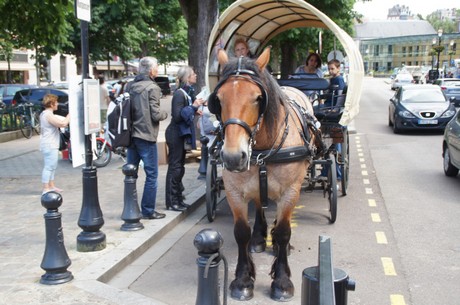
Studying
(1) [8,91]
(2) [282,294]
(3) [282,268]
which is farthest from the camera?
(1) [8,91]

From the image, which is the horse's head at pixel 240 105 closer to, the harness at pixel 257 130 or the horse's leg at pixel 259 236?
the harness at pixel 257 130

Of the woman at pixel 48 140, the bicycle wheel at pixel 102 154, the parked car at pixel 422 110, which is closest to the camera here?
the woman at pixel 48 140

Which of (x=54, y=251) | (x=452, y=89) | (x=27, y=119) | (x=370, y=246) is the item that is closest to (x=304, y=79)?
(x=370, y=246)

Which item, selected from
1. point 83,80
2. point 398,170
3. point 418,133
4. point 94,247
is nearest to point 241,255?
point 94,247

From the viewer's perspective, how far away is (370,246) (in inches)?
257

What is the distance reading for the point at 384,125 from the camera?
22391 millimetres

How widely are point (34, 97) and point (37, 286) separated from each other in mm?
19035

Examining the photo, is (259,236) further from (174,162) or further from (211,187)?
(174,162)

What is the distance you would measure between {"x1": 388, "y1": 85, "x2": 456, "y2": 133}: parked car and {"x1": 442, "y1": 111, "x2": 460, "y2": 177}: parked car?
7491 mm

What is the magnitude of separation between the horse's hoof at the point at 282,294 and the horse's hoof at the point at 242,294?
8.6 inches

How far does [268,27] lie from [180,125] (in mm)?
3823

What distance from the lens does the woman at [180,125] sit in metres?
7.52

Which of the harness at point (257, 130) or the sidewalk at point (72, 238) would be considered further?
the sidewalk at point (72, 238)

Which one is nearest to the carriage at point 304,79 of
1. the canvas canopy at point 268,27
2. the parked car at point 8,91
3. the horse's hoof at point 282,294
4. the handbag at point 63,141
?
the canvas canopy at point 268,27
